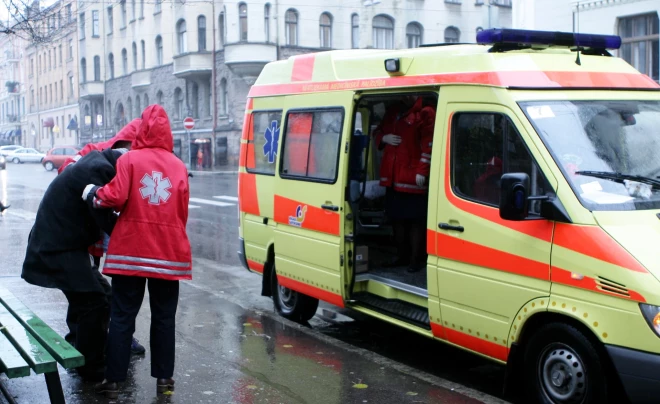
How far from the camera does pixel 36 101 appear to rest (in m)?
82.6

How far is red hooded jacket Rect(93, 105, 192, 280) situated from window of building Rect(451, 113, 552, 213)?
1991mm

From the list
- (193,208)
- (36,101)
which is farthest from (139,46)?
(193,208)

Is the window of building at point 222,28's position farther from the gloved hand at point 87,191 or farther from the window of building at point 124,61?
the gloved hand at point 87,191

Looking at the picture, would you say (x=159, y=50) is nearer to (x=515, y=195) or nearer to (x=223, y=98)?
(x=223, y=98)

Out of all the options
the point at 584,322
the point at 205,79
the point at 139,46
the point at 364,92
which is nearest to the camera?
the point at 584,322

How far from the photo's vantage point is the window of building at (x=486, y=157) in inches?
216

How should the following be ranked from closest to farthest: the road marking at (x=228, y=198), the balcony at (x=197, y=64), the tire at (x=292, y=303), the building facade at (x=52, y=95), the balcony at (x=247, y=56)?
the tire at (x=292, y=303) < the road marking at (x=228, y=198) < the balcony at (x=247, y=56) < the balcony at (x=197, y=64) < the building facade at (x=52, y=95)

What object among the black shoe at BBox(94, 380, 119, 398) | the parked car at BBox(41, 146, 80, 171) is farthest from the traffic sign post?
the black shoe at BBox(94, 380, 119, 398)

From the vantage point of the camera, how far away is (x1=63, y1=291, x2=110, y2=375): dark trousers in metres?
5.67

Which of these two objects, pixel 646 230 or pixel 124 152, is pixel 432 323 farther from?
pixel 124 152

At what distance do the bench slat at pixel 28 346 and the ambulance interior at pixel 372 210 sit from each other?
122 inches

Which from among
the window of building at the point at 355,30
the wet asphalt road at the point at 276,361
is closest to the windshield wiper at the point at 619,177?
the wet asphalt road at the point at 276,361

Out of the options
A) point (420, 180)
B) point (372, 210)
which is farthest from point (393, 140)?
point (372, 210)

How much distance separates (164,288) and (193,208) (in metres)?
15.6
